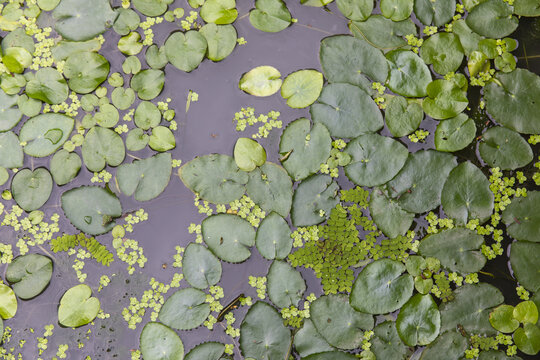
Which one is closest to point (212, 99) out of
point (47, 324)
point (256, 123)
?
point (256, 123)

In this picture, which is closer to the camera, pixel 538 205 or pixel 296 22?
pixel 538 205

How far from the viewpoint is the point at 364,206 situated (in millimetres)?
2900

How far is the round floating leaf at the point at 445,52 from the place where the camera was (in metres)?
2.92

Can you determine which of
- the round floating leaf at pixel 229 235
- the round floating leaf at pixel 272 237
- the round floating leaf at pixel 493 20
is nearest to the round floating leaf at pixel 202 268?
the round floating leaf at pixel 229 235

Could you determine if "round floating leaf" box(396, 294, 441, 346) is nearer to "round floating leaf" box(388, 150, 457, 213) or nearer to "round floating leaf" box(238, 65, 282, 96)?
"round floating leaf" box(388, 150, 457, 213)

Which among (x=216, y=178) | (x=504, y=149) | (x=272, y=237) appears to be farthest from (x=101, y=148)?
(x=504, y=149)

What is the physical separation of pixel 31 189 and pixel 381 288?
2.27m

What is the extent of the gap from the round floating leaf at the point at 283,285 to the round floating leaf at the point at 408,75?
4.31ft

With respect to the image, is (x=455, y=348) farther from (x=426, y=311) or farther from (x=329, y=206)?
(x=329, y=206)

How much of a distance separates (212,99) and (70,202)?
1.11 meters

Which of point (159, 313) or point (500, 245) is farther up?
point (500, 245)

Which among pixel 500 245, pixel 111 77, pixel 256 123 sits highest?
pixel 111 77

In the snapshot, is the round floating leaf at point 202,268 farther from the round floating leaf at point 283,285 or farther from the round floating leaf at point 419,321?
the round floating leaf at point 419,321

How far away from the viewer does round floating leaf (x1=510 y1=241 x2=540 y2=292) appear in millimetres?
2812
